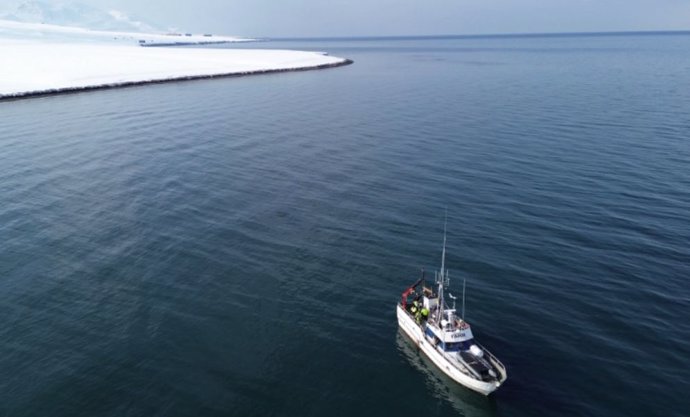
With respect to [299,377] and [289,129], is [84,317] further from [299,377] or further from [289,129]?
[289,129]

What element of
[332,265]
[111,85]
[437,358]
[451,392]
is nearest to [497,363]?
[451,392]

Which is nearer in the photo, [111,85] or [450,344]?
[450,344]

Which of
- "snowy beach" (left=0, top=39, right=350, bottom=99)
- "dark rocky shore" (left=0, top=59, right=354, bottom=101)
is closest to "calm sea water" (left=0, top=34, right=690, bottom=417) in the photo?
"dark rocky shore" (left=0, top=59, right=354, bottom=101)

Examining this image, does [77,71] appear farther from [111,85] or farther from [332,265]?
[332,265]

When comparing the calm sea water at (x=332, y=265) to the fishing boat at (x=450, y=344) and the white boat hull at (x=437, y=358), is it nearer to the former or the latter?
the white boat hull at (x=437, y=358)

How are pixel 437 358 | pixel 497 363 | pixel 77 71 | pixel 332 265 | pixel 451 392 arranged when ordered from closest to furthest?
pixel 451 392, pixel 497 363, pixel 437 358, pixel 332 265, pixel 77 71

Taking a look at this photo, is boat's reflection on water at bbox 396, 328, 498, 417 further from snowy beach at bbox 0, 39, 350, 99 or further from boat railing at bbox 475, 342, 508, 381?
snowy beach at bbox 0, 39, 350, 99
